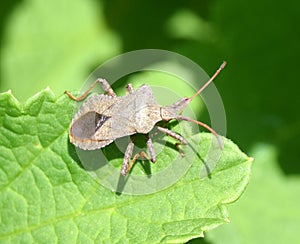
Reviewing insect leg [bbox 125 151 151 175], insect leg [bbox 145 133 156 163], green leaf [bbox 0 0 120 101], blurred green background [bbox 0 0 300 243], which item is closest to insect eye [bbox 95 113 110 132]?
insect leg [bbox 145 133 156 163]

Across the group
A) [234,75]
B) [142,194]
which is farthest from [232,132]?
[142,194]

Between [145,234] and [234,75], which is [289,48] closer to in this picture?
[234,75]

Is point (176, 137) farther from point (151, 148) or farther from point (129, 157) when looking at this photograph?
point (129, 157)

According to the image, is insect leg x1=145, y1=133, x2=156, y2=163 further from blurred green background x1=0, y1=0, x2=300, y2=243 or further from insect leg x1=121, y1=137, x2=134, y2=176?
blurred green background x1=0, y1=0, x2=300, y2=243

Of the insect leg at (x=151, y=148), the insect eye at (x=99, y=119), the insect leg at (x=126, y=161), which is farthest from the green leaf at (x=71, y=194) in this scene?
the insect eye at (x=99, y=119)

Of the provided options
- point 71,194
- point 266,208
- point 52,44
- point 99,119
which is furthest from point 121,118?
point 52,44
